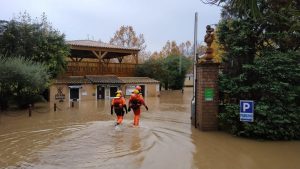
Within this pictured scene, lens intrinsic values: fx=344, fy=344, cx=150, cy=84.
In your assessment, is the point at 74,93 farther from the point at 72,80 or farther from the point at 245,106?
the point at 245,106

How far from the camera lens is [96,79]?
111 feet

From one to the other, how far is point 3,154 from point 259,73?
8.35 meters

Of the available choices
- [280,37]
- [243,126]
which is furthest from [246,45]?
[243,126]

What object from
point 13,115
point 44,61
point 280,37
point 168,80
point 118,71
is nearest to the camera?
point 280,37

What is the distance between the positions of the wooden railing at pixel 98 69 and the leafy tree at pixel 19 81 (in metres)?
10.8

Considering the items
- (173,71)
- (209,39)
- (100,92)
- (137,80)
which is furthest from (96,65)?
(209,39)

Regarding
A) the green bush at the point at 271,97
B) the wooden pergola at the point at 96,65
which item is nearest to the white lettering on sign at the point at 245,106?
the green bush at the point at 271,97

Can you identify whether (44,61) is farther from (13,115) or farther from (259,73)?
(259,73)

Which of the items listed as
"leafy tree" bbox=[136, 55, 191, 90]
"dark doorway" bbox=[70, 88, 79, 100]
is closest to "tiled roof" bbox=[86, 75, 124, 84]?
"dark doorway" bbox=[70, 88, 79, 100]

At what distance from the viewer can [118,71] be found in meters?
37.7

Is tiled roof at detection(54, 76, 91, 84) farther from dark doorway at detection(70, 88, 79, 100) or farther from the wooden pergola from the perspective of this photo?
the wooden pergola

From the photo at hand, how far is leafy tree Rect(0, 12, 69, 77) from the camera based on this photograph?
1057 inches

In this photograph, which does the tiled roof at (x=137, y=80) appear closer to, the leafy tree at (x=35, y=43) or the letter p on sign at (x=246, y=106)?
the leafy tree at (x=35, y=43)

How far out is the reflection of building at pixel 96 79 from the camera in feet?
104
